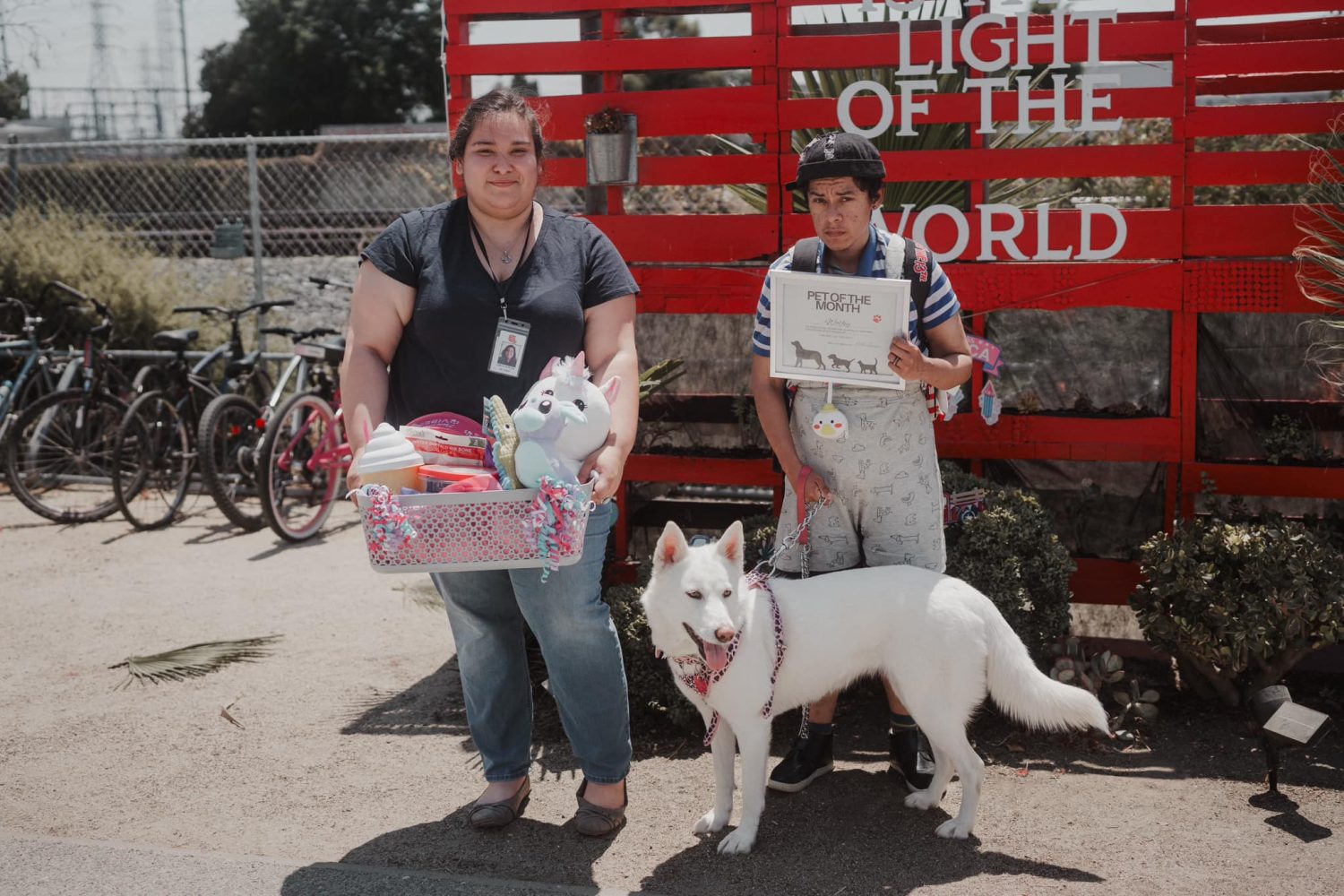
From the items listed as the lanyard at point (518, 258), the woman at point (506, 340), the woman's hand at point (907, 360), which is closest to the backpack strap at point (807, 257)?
the woman's hand at point (907, 360)

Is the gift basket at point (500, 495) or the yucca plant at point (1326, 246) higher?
the yucca plant at point (1326, 246)

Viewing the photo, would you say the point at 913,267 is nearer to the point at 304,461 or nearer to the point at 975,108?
the point at 975,108

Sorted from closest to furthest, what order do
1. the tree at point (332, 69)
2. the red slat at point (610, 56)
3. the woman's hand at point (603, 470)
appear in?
the woman's hand at point (603, 470), the red slat at point (610, 56), the tree at point (332, 69)

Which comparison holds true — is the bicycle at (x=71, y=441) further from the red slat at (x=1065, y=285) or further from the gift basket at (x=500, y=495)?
the red slat at (x=1065, y=285)

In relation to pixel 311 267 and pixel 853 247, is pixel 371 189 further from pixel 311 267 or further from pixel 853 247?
pixel 853 247

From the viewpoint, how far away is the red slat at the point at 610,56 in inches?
203

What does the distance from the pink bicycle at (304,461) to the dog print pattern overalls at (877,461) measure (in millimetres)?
4674

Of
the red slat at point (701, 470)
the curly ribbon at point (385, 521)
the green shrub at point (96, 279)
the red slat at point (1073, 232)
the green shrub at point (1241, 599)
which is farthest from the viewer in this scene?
the green shrub at point (96, 279)

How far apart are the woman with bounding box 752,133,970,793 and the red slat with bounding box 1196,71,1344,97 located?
2.09 metres

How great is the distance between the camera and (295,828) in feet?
13.1

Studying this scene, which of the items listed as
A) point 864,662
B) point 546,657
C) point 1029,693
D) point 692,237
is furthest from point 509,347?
point 692,237

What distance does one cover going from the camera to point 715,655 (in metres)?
3.46

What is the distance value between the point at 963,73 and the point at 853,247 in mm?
1731

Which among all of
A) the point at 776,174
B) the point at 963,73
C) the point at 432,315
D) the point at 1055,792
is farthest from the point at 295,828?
the point at 963,73
